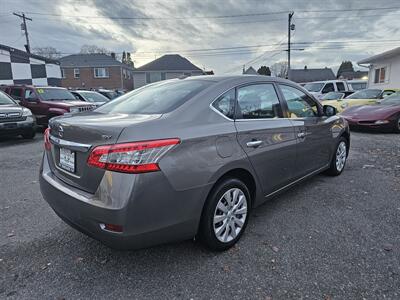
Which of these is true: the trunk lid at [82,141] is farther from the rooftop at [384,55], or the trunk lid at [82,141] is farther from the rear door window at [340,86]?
the rooftop at [384,55]

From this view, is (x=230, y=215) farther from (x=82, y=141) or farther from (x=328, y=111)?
(x=328, y=111)

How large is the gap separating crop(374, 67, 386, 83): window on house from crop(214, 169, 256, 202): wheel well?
20.3 metres

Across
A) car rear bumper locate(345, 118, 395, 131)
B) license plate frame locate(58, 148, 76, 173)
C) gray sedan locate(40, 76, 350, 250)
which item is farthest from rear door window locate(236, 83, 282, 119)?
car rear bumper locate(345, 118, 395, 131)

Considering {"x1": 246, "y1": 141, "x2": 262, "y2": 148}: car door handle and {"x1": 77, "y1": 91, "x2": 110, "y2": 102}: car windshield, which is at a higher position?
{"x1": 77, "y1": 91, "x2": 110, "y2": 102}: car windshield

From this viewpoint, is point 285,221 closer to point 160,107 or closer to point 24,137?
point 160,107

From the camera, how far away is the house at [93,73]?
121ft

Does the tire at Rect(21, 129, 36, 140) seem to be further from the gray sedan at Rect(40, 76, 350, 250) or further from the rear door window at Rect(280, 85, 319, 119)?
the rear door window at Rect(280, 85, 319, 119)

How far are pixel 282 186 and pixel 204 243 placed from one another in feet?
A: 4.04

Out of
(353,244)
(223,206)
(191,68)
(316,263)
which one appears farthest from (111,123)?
(191,68)

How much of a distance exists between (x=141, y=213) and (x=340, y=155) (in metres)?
3.76

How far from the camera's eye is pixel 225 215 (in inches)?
98.6

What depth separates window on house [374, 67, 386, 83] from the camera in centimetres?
1863

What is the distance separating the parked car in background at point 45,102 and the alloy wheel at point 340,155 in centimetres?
701

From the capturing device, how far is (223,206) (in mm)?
2482
